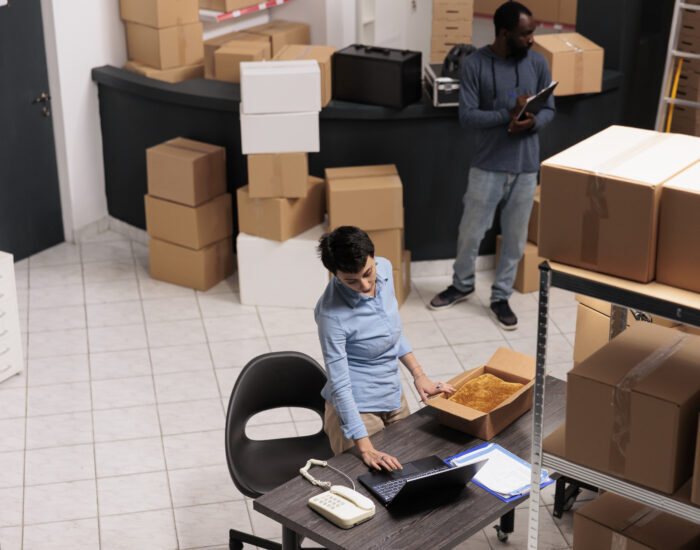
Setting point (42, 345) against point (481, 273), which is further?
point (481, 273)

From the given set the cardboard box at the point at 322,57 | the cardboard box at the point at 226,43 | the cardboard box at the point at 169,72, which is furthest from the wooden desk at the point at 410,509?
the cardboard box at the point at 169,72

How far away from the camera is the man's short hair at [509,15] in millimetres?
5035

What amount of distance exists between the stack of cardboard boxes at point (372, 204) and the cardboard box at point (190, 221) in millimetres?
792

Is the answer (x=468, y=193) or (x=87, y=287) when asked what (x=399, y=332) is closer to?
(x=468, y=193)

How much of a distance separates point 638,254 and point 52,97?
522 cm

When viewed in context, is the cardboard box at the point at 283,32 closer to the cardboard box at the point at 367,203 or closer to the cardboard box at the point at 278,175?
the cardboard box at the point at 278,175

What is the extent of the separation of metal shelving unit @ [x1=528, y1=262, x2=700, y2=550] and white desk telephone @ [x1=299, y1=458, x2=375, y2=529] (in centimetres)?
54

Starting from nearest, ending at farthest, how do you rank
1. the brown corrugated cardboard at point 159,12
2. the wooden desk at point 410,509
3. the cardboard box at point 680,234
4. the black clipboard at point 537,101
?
the cardboard box at point 680,234 → the wooden desk at point 410,509 → the black clipboard at point 537,101 → the brown corrugated cardboard at point 159,12

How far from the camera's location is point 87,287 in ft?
20.5

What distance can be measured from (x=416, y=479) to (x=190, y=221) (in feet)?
11.4

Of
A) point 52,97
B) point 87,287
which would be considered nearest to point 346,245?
point 87,287

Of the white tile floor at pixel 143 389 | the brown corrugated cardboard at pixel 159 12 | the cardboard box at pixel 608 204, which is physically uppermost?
the brown corrugated cardboard at pixel 159 12

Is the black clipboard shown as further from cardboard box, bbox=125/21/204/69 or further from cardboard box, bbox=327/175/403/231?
cardboard box, bbox=125/21/204/69

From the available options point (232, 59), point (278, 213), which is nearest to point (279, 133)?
point (278, 213)
